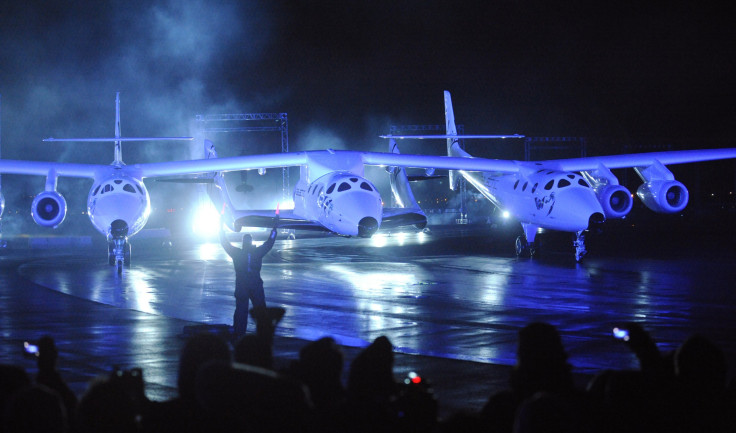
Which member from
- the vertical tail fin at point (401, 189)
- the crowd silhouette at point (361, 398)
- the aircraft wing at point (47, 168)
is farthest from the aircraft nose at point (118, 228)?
the crowd silhouette at point (361, 398)

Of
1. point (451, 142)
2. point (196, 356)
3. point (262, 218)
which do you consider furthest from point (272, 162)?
point (196, 356)

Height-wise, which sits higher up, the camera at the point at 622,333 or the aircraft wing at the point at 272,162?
the aircraft wing at the point at 272,162

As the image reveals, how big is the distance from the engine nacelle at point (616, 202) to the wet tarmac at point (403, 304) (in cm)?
170

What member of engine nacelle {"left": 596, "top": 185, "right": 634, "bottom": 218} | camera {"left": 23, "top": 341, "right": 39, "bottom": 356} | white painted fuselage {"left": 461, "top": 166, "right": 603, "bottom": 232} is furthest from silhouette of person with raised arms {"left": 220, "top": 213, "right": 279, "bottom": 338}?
engine nacelle {"left": 596, "top": 185, "right": 634, "bottom": 218}

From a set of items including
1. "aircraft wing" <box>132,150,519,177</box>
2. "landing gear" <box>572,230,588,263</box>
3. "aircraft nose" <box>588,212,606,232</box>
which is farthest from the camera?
"aircraft wing" <box>132,150,519,177</box>

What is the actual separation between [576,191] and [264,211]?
970 cm

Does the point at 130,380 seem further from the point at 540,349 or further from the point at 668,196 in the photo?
the point at 668,196

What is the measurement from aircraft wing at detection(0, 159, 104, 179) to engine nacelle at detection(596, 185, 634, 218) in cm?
1571

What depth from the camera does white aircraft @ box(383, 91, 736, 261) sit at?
2325cm

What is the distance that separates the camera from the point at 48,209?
2323 cm

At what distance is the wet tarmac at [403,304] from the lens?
10414mm

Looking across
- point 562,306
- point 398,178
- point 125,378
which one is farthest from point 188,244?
point 125,378

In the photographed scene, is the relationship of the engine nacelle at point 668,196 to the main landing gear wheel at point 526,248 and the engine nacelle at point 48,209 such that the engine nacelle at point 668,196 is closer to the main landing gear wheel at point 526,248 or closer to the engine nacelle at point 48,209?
the main landing gear wheel at point 526,248

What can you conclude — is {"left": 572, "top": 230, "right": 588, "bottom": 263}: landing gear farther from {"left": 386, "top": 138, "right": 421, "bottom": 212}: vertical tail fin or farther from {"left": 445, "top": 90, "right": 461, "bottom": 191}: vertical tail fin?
{"left": 445, "top": 90, "right": 461, "bottom": 191}: vertical tail fin
